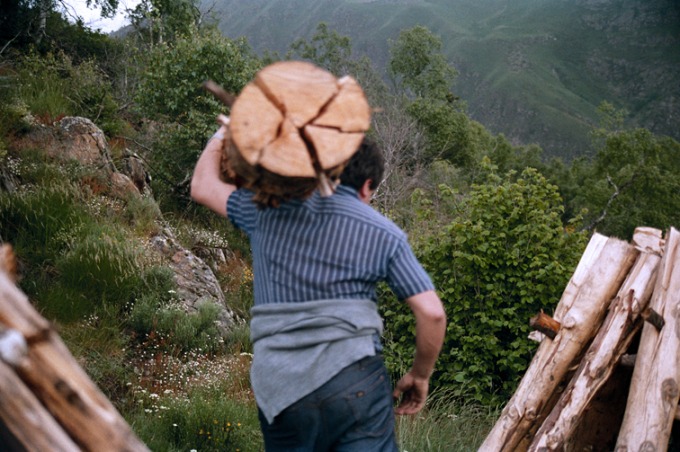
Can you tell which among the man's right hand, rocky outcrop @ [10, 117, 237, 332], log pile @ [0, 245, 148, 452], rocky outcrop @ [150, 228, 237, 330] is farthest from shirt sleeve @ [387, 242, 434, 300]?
rocky outcrop @ [10, 117, 237, 332]

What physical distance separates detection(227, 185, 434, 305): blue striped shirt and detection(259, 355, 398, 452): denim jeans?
279mm

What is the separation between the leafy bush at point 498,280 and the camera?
684cm

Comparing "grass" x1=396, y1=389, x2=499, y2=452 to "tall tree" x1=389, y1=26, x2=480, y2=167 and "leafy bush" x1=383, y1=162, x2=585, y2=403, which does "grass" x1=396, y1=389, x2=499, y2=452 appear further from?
"tall tree" x1=389, y1=26, x2=480, y2=167

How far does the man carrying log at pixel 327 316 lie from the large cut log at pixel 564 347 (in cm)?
215

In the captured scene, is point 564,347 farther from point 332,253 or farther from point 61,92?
point 61,92

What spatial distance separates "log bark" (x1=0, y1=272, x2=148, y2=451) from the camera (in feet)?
4.17

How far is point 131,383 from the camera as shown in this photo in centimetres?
545

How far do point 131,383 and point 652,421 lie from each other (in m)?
4.14

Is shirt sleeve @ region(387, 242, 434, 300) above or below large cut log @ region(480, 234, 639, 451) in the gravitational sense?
above

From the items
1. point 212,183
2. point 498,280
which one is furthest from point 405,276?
point 498,280

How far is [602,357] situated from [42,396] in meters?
3.30

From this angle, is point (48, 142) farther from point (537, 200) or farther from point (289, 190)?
point (289, 190)

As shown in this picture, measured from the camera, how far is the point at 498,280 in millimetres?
7055

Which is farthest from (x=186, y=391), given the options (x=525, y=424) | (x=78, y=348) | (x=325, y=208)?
(x=325, y=208)
